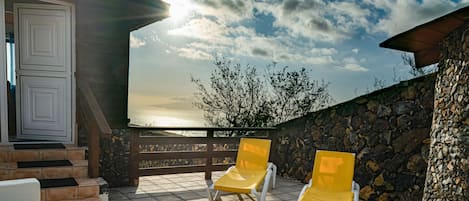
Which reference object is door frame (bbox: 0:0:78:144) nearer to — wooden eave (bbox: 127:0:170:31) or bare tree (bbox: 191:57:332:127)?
wooden eave (bbox: 127:0:170:31)

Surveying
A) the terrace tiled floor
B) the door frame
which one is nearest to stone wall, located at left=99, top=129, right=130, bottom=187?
the terrace tiled floor

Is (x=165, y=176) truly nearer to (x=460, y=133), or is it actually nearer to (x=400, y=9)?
(x=460, y=133)

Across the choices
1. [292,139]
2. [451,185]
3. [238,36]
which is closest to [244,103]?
[238,36]

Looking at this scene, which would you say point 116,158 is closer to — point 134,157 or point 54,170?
point 134,157

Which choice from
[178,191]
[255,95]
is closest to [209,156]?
[178,191]

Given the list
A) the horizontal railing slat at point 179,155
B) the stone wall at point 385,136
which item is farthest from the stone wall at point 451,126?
the horizontal railing slat at point 179,155

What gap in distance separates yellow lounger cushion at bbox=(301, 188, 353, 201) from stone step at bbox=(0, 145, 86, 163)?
310 centimetres

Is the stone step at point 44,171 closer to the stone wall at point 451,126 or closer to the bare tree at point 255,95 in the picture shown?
the stone wall at point 451,126

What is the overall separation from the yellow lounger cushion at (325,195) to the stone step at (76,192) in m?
2.52

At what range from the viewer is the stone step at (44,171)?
12.2ft

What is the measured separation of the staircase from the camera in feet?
11.8

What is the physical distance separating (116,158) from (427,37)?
16.3 feet

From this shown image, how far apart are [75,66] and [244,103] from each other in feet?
16.7

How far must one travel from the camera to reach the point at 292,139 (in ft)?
21.4
